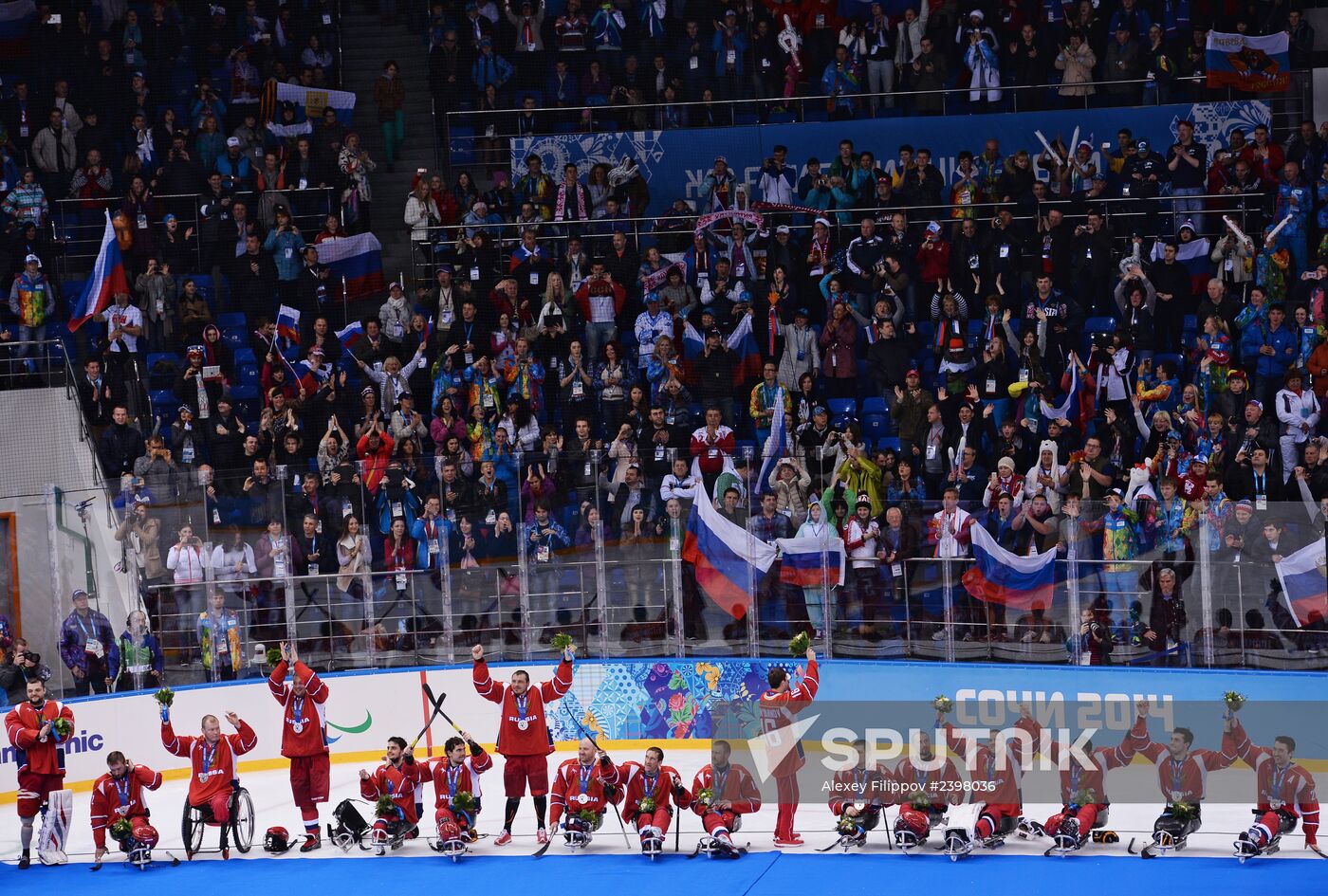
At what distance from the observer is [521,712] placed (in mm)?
16219

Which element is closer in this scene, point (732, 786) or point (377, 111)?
point (732, 786)

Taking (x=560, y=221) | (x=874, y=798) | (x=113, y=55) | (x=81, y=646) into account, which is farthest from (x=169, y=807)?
(x=113, y=55)

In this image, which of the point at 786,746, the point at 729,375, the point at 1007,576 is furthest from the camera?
the point at 729,375

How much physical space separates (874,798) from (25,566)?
→ 27.3ft

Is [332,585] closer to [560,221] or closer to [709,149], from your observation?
[560,221]

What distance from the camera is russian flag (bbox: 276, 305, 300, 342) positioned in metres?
21.4

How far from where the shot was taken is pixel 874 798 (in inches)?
607

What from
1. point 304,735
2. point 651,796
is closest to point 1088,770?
point 651,796

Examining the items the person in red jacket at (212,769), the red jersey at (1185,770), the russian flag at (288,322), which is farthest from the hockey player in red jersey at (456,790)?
the russian flag at (288,322)

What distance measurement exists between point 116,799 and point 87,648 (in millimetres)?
2526

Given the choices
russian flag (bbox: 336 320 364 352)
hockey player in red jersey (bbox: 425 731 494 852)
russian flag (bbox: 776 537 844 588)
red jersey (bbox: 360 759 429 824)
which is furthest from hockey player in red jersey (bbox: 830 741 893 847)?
russian flag (bbox: 336 320 364 352)

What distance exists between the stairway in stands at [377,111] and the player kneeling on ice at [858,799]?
10.3 meters

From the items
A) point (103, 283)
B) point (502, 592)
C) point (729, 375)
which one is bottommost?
point (502, 592)

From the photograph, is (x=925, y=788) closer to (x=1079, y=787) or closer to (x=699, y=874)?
(x=1079, y=787)
